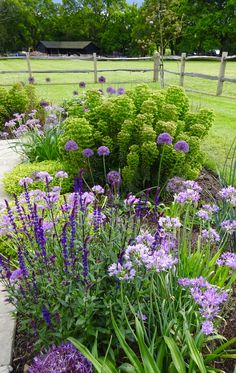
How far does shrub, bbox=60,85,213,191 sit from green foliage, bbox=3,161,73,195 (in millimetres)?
267

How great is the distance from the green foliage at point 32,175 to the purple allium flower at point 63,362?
2.23 metres

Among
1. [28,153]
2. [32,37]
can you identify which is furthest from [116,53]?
[28,153]

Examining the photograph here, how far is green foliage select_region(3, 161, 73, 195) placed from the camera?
12.2 feet

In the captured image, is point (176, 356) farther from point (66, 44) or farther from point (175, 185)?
point (66, 44)

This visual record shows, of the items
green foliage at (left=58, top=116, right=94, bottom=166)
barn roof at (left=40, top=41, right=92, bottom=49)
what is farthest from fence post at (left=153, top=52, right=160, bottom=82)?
barn roof at (left=40, top=41, right=92, bottom=49)

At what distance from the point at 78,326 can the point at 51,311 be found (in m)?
0.16

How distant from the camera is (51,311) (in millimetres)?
1715

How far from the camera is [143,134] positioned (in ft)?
11.0

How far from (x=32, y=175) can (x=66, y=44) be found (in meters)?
71.3

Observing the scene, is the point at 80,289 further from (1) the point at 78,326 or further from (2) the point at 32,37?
(2) the point at 32,37

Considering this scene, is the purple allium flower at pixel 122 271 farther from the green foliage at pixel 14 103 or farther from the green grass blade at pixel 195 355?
the green foliage at pixel 14 103

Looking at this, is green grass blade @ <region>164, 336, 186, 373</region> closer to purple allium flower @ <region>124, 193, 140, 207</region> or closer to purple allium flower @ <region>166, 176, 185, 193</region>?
purple allium flower @ <region>124, 193, 140, 207</region>

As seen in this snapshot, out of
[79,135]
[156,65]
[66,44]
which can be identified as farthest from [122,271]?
[66,44]

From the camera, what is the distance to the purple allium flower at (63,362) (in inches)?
57.6
